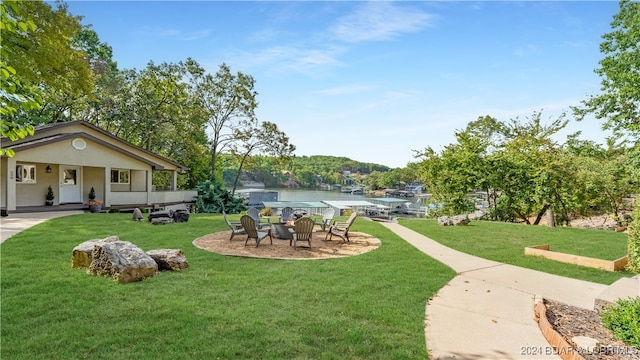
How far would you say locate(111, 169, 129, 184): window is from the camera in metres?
19.6

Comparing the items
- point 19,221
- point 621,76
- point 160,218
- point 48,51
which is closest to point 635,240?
point 621,76

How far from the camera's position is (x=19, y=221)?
1172 centimetres

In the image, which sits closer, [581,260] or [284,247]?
[581,260]

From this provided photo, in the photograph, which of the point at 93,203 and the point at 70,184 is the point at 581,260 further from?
the point at 70,184

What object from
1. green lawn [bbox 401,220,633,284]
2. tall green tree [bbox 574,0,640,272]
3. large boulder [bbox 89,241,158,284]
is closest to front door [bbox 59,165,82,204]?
large boulder [bbox 89,241,158,284]

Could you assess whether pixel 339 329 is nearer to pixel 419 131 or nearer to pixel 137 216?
pixel 137 216

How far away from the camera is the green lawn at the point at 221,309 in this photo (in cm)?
333

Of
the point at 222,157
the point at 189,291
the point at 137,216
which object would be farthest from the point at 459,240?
the point at 222,157

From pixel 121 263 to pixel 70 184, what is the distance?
596 inches

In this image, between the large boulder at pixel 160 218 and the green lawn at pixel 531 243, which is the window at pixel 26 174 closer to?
the large boulder at pixel 160 218

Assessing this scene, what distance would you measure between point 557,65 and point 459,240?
24.9 ft

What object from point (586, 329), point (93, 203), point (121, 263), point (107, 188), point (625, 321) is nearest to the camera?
point (625, 321)

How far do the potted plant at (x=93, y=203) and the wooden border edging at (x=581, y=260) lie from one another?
17.9 m

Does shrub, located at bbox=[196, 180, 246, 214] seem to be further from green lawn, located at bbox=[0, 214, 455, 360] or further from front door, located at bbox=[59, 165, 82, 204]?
green lawn, located at bbox=[0, 214, 455, 360]
